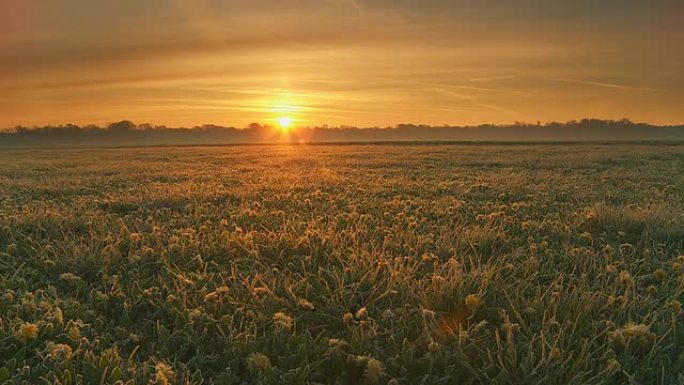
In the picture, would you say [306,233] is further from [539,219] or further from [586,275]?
[539,219]

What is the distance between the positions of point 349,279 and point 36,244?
444 centimetres

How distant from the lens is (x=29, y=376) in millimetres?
3145

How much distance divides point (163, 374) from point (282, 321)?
0.98m

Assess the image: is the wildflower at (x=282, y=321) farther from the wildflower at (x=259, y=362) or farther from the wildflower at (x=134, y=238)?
the wildflower at (x=134, y=238)

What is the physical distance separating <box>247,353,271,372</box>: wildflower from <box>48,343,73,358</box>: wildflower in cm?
120

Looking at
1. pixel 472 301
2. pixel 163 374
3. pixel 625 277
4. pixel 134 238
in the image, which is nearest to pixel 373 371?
pixel 472 301

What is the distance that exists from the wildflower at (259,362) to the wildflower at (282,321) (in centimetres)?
42

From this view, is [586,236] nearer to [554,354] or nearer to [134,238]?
[554,354]

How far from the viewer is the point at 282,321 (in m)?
3.78

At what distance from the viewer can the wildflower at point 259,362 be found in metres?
3.28

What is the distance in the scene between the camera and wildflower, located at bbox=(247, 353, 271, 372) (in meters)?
3.28

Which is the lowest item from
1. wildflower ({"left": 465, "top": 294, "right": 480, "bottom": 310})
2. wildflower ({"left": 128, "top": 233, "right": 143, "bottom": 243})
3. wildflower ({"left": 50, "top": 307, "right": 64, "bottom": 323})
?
wildflower ({"left": 50, "top": 307, "right": 64, "bottom": 323})

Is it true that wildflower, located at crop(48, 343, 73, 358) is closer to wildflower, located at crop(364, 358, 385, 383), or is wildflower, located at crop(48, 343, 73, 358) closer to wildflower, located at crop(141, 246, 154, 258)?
wildflower, located at crop(364, 358, 385, 383)

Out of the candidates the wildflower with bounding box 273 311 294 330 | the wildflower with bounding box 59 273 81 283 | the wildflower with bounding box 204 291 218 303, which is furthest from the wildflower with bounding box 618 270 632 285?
the wildflower with bounding box 59 273 81 283
